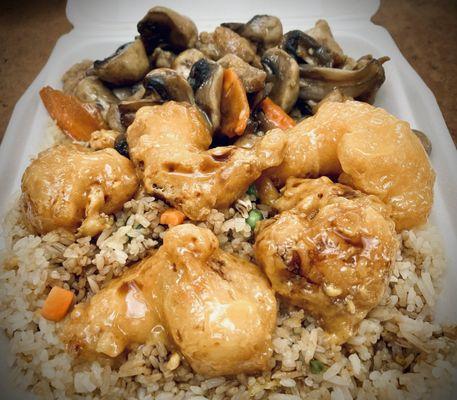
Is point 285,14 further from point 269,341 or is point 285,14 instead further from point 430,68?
point 269,341

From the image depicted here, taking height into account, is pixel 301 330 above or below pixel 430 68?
below

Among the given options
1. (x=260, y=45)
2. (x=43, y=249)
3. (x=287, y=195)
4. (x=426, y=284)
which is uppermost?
(x=260, y=45)

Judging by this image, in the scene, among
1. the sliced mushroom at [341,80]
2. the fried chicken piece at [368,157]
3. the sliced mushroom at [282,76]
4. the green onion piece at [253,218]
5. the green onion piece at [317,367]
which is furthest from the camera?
the sliced mushroom at [341,80]

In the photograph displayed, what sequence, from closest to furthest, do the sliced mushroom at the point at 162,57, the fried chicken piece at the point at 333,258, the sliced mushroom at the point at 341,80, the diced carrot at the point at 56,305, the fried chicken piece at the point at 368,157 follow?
the fried chicken piece at the point at 333,258 < the diced carrot at the point at 56,305 < the fried chicken piece at the point at 368,157 < the sliced mushroom at the point at 341,80 < the sliced mushroom at the point at 162,57

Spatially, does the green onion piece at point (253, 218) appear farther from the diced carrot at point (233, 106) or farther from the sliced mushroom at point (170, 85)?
the sliced mushroom at point (170, 85)

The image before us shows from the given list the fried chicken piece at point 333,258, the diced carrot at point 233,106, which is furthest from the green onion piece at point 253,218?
the diced carrot at point 233,106

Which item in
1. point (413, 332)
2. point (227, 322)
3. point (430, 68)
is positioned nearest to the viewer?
point (227, 322)

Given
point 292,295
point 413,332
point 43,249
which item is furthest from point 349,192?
point 43,249
